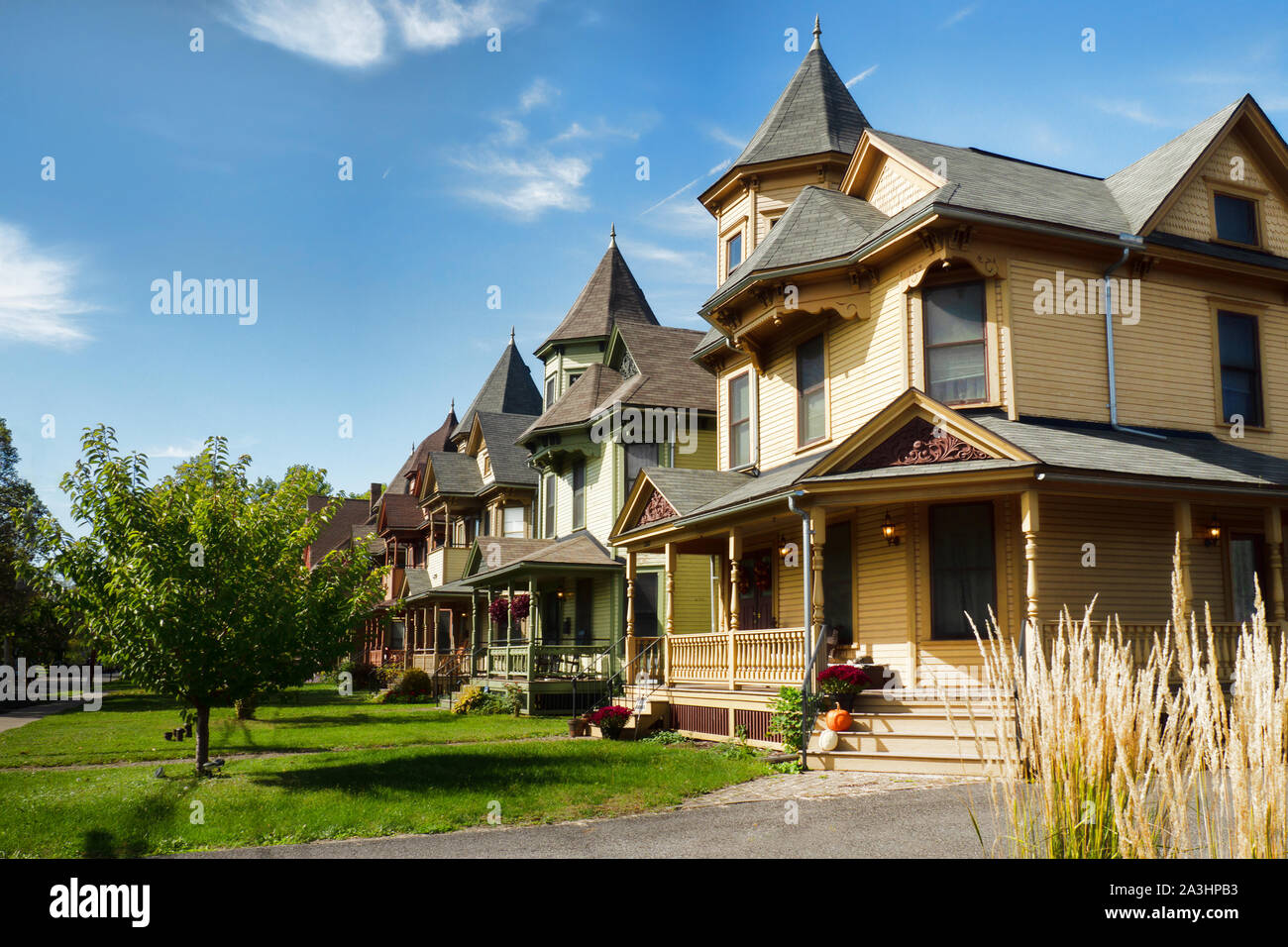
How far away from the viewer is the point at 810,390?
1858 cm

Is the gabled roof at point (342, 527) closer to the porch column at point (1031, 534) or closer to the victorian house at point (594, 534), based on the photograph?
the victorian house at point (594, 534)

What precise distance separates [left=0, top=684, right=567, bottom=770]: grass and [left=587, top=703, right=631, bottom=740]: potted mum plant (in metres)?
1.89

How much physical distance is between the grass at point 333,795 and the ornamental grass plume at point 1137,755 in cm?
633

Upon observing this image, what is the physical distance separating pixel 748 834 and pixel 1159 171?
14.9 metres

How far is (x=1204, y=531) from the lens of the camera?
53.2 feet

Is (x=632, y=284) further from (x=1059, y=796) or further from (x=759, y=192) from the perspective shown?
(x=1059, y=796)

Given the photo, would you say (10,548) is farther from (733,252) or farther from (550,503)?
(733,252)

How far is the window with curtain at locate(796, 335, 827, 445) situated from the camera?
60.1 ft

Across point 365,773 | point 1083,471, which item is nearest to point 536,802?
point 365,773

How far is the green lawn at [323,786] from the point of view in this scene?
9.78 meters

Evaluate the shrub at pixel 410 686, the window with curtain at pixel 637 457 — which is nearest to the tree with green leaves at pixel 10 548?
the shrub at pixel 410 686

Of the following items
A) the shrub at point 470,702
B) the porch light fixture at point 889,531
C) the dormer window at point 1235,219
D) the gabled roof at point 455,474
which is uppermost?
the dormer window at point 1235,219
